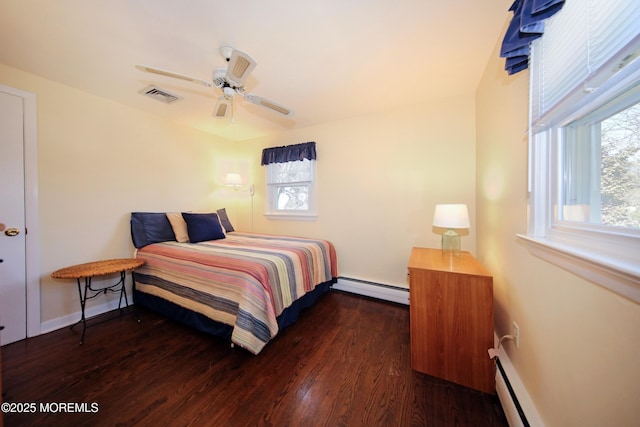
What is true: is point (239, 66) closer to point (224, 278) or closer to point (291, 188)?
point (224, 278)

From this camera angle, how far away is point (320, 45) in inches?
62.6

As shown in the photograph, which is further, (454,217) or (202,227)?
(202,227)

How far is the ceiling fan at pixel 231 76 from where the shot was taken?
132 centimetres

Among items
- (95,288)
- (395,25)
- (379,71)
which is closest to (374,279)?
(379,71)

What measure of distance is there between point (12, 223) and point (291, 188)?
2.77 m

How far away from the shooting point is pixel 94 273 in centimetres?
182

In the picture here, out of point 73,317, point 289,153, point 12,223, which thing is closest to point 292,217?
point 289,153

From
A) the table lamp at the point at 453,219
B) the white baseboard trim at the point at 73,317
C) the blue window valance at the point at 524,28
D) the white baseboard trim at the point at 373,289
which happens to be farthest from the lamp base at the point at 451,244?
the white baseboard trim at the point at 73,317

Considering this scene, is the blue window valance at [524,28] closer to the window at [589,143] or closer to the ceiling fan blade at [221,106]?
the window at [589,143]

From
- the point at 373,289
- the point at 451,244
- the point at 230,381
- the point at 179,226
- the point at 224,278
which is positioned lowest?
the point at 230,381

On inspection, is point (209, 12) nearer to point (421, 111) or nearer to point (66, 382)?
point (421, 111)

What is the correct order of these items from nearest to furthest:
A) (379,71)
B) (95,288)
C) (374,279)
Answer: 1. (379,71)
2. (95,288)
3. (374,279)

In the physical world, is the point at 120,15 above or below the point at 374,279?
above

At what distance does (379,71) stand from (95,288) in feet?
12.1
